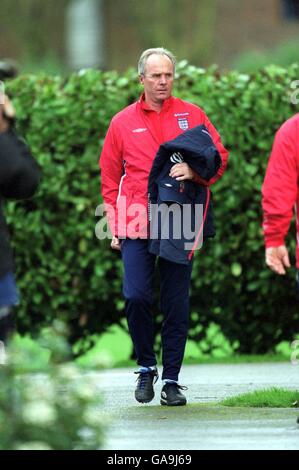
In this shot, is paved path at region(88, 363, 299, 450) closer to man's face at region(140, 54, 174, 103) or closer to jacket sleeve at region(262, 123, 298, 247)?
jacket sleeve at region(262, 123, 298, 247)

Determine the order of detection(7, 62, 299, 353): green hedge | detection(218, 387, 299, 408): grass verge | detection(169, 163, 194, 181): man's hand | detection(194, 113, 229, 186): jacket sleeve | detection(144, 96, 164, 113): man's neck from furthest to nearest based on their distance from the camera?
detection(7, 62, 299, 353): green hedge
detection(144, 96, 164, 113): man's neck
detection(194, 113, 229, 186): jacket sleeve
detection(169, 163, 194, 181): man's hand
detection(218, 387, 299, 408): grass verge

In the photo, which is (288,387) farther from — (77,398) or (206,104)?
(77,398)

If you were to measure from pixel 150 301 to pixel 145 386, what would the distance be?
483mm

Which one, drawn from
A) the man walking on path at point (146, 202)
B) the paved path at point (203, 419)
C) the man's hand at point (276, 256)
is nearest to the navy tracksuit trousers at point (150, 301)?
the man walking on path at point (146, 202)

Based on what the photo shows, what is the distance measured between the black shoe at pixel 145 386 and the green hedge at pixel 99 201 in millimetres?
2967

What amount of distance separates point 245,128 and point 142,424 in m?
4.27

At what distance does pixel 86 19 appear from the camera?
113ft

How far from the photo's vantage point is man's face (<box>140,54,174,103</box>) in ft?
29.3

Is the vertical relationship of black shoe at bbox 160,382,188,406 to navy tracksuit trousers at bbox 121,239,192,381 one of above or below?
below

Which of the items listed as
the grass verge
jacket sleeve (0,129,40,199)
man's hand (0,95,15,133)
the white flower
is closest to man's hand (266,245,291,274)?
the grass verge

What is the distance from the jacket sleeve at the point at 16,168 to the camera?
21.2 feet

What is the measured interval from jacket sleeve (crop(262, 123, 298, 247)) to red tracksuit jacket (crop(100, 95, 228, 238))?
1.24m

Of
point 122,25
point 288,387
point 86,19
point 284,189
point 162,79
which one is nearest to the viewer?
point 284,189

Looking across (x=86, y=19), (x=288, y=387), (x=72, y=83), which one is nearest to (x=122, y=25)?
(x=86, y=19)
